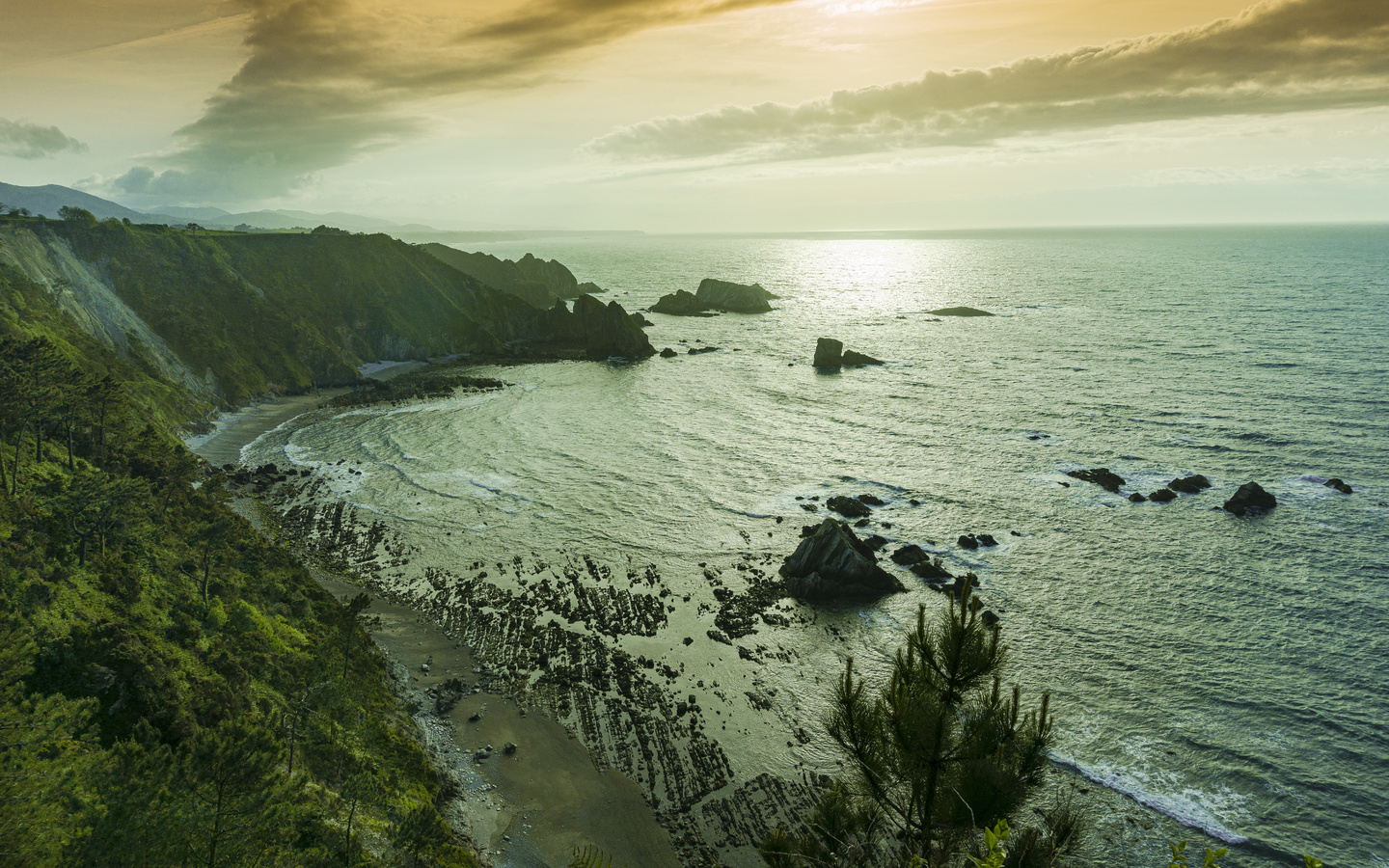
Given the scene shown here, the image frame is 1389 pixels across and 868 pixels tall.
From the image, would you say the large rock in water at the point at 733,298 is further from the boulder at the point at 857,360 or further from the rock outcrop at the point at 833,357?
the rock outcrop at the point at 833,357

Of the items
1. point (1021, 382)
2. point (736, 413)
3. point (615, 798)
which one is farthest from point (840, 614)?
point (1021, 382)

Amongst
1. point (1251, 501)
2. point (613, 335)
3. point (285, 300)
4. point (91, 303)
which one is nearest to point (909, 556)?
point (1251, 501)

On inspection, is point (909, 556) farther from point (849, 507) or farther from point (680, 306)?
point (680, 306)

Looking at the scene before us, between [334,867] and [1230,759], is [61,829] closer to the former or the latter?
[334,867]

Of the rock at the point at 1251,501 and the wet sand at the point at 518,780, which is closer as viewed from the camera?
the wet sand at the point at 518,780

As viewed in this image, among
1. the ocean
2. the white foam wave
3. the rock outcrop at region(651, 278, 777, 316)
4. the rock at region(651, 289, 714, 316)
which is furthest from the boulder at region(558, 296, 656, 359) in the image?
the white foam wave

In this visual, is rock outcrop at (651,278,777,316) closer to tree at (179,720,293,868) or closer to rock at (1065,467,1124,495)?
rock at (1065,467,1124,495)

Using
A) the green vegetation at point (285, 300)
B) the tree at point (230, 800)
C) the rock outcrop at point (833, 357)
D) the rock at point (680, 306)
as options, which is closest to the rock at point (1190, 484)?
the rock outcrop at point (833, 357)
